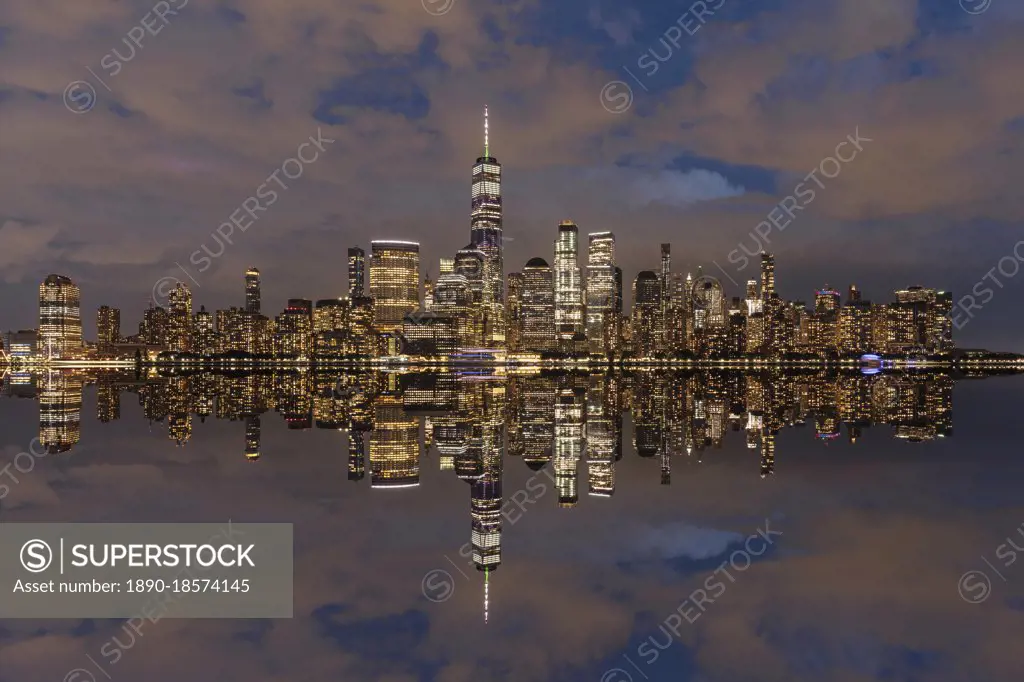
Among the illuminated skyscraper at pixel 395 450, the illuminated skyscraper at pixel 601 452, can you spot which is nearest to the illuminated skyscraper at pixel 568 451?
the illuminated skyscraper at pixel 601 452

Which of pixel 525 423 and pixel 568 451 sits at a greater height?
pixel 568 451

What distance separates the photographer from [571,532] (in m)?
14.9

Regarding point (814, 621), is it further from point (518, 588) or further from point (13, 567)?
point (13, 567)

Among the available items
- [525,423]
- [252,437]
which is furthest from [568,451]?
[252,437]

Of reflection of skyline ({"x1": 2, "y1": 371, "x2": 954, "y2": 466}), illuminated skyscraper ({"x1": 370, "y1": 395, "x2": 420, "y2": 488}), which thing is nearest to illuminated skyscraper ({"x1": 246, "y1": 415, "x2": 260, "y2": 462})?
reflection of skyline ({"x1": 2, "y1": 371, "x2": 954, "y2": 466})

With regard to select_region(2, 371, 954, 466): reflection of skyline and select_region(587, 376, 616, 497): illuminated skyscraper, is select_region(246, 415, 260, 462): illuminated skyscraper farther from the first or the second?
select_region(587, 376, 616, 497): illuminated skyscraper

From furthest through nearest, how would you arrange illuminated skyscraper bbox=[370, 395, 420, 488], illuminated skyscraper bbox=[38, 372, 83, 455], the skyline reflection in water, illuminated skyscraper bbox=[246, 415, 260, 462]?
illuminated skyscraper bbox=[38, 372, 83, 455] → illuminated skyscraper bbox=[246, 415, 260, 462] → illuminated skyscraper bbox=[370, 395, 420, 488] → the skyline reflection in water

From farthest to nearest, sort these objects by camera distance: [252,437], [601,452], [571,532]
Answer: [252,437]
[601,452]
[571,532]

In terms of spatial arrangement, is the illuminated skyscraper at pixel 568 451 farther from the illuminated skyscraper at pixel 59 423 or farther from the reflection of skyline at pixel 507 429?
the illuminated skyscraper at pixel 59 423

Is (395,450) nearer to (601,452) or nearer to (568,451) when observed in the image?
(568,451)

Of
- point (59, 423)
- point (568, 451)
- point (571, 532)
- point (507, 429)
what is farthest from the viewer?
point (59, 423)

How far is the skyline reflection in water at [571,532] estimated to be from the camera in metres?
9.55

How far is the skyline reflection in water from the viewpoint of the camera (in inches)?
376

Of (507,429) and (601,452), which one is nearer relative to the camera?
(601,452)
